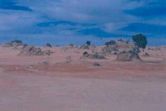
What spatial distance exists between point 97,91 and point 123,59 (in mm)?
23018

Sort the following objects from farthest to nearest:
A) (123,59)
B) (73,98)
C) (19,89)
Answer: (123,59), (19,89), (73,98)

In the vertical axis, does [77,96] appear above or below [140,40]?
below

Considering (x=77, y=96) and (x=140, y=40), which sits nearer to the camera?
(x=77, y=96)

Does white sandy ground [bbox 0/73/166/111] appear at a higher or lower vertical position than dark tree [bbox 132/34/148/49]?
→ lower

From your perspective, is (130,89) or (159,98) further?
(130,89)

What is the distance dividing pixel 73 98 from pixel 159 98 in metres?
3.03

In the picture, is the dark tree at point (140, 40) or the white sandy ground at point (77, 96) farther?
the dark tree at point (140, 40)

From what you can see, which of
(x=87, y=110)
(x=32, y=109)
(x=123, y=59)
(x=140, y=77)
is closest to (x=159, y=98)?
(x=87, y=110)

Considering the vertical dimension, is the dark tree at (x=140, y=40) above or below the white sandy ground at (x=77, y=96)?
above

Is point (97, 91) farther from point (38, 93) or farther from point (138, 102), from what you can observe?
point (138, 102)

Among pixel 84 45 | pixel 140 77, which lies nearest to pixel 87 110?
pixel 140 77

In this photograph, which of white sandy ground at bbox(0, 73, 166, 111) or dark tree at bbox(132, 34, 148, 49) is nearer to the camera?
white sandy ground at bbox(0, 73, 166, 111)

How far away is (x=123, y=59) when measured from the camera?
135 feet

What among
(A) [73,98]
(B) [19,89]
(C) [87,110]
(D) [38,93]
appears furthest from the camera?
(B) [19,89]
